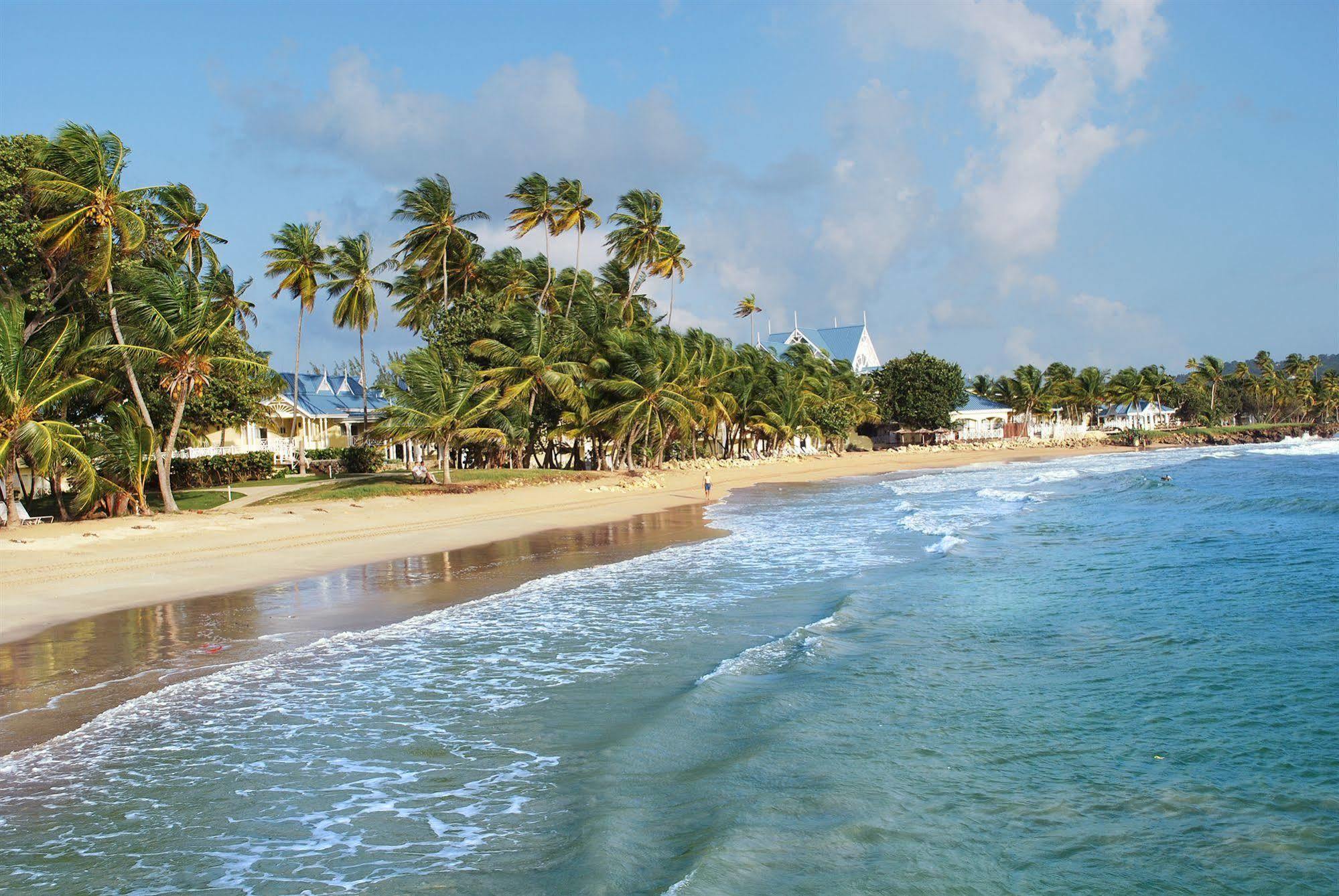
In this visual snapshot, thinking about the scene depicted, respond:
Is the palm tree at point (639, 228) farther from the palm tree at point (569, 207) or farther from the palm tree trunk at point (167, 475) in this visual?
the palm tree trunk at point (167, 475)

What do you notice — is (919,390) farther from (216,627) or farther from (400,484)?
(216,627)

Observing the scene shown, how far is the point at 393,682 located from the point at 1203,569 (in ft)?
40.8

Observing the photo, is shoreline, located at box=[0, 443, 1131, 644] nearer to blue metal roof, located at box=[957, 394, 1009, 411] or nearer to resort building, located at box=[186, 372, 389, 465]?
resort building, located at box=[186, 372, 389, 465]

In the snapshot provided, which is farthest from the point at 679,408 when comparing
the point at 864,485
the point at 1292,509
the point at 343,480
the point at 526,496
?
the point at 1292,509

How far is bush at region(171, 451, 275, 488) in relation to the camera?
110 feet

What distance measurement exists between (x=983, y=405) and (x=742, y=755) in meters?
83.3

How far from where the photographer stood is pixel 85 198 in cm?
2036

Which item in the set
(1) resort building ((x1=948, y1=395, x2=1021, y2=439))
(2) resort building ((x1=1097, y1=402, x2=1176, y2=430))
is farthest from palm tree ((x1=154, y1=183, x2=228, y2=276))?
(2) resort building ((x1=1097, y1=402, x2=1176, y2=430))

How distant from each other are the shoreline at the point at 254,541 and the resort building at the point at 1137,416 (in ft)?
275

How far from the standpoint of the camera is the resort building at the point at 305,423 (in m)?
41.2

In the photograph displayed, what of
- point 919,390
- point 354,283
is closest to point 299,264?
point 354,283

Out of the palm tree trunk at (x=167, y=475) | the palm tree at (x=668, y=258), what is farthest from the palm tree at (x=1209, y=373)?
the palm tree trunk at (x=167, y=475)

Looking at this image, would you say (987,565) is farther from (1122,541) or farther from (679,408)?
(679,408)

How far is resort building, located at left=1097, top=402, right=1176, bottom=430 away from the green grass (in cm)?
8205
